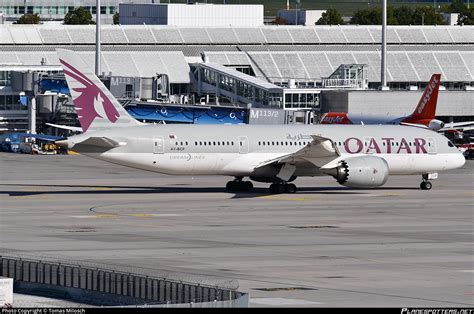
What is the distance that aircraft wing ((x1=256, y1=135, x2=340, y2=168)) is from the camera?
67.8 m

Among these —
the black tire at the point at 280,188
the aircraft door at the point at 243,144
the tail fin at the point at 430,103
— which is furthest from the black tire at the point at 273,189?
the tail fin at the point at 430,103

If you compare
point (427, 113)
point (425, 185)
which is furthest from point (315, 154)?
point (427, 113)

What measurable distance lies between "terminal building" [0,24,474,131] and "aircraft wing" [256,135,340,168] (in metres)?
43.8

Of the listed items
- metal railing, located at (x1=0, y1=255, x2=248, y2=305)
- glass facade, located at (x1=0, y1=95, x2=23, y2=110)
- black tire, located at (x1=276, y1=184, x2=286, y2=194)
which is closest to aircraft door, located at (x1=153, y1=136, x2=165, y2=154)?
black tire, located at (x1=276, y1=184, x2=286, y2=194)

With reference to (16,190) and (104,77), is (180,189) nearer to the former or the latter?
(16,190)

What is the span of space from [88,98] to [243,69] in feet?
252

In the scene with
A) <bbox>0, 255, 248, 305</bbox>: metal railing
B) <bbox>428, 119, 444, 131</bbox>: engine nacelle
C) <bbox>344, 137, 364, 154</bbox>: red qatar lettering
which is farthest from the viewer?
<bbox>428, 119, 444, 131</bbox>: engine nacelle

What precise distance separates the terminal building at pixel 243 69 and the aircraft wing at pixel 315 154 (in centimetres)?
4381

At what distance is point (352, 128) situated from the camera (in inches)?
2862

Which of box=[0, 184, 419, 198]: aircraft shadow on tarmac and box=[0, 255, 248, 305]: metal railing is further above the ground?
box=[0, 255, 248, 305]: metal railing

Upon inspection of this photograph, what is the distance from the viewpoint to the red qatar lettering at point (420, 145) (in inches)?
2867

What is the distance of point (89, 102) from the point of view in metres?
69.0

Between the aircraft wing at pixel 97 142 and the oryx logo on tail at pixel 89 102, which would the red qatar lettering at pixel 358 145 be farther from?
the aircraft wing at pixel 97 142

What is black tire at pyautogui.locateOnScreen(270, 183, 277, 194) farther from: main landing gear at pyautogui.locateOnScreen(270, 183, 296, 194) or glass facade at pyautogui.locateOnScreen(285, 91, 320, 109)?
glass facade at pyautogui.locateOnScreen(285, 91, 320, 109)
